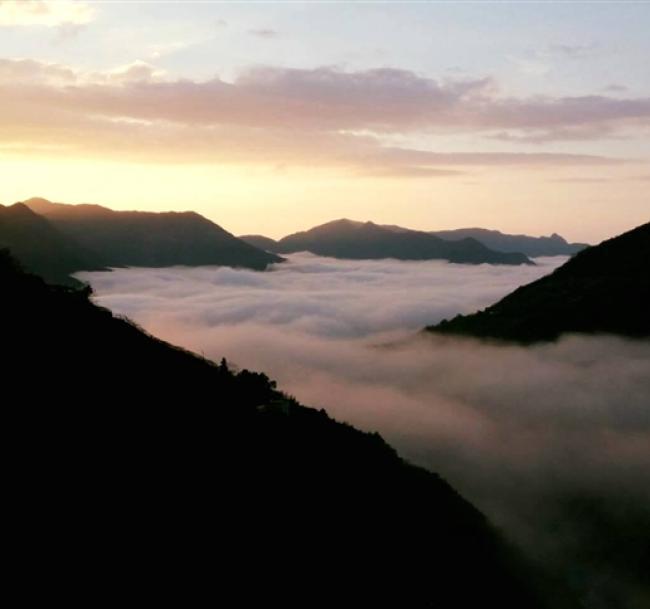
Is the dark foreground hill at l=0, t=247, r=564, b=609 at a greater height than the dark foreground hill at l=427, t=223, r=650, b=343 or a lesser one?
lesser

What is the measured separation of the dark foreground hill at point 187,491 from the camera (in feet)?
86.1

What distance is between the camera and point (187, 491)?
105 ft

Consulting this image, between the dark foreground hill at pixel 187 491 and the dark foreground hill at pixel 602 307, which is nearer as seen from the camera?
the dark foreground hill at pixel 187 491

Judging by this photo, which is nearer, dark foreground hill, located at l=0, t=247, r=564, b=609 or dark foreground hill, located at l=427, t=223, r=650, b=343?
dark foreground hill, located at l=0, t=247, r=564, b=609

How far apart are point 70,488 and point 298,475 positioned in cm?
1658

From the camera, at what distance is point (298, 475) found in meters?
41.8

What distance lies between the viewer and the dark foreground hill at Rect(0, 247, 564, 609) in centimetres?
2623

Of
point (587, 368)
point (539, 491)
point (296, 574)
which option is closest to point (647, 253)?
point (587, 368)

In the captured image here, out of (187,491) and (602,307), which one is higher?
(602,307)

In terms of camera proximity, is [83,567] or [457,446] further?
[457,446]

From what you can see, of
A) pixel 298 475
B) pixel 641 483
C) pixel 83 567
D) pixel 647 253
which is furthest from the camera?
pixel 647 253

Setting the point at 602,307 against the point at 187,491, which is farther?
the point at 602,307

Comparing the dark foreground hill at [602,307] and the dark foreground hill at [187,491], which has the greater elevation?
the dark foreground hill at [602,307]

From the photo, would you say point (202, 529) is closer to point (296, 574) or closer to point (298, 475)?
point (296, 574)
